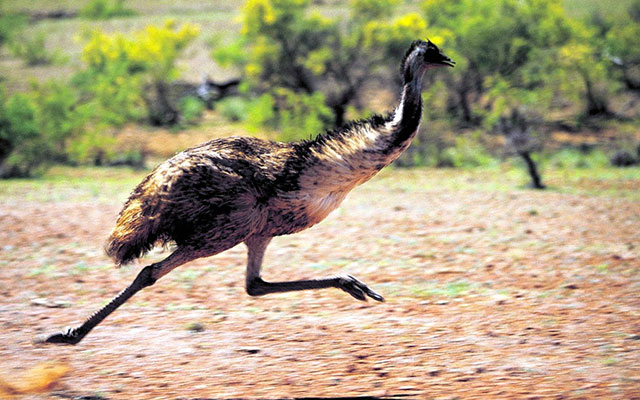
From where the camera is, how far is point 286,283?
5051mm

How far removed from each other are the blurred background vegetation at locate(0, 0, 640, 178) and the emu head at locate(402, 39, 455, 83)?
31.5ft

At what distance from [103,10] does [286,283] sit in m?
29.3

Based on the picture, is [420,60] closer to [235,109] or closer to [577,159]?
[577,159]

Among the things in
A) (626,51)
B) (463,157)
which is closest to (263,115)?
(463,157)

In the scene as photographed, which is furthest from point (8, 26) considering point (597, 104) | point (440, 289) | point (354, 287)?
point (354, 287)

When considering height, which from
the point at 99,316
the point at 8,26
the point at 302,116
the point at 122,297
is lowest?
the point at 99,316

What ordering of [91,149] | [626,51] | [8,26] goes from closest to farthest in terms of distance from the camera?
1. [91,149]
2. [626,51]
3. [8,26]

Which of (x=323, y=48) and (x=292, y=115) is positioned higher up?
(x=323, y=48)

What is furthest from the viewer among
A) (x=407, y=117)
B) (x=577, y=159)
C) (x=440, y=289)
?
(x=577, y=159)

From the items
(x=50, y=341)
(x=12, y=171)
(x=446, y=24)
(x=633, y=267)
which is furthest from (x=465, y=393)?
(x=446, y=24)

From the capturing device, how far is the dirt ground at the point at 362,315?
14.0 feet

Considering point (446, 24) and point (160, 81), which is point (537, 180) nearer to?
point (446, 24)

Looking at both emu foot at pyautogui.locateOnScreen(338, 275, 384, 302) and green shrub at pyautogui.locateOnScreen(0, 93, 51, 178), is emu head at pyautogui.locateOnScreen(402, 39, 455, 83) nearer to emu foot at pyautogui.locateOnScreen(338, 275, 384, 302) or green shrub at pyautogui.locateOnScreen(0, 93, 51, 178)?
emu foot at pyautogui.locateOnScreen(338, 275, 384, 302)

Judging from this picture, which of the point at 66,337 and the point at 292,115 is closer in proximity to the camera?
the point at 66,337
